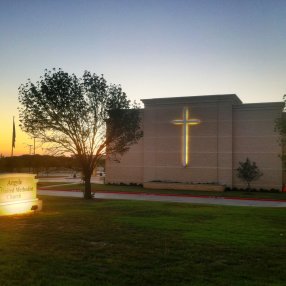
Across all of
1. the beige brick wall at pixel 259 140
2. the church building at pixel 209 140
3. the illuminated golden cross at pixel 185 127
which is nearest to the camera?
the beige brick wall at pixel 259 140

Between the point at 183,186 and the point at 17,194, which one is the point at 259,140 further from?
the point at 17,194

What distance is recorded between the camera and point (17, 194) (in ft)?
56.6

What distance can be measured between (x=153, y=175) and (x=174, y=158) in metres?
3.44

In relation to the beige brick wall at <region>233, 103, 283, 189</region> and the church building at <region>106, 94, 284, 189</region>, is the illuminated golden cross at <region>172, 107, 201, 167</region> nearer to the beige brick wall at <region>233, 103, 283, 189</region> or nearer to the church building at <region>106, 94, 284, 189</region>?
the church building at <region>106, 94, 284, 189</region>

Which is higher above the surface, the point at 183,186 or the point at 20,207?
the point at 20,207

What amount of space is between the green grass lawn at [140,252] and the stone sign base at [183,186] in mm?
25475

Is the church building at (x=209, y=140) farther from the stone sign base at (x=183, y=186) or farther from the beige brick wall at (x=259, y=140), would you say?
the stone sign base at (x=183, y=186)

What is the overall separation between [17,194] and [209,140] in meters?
30.4

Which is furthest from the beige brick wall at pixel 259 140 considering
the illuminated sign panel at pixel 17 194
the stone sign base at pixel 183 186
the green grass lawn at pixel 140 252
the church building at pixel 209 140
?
the illuminated sign panel at pixel 17 194

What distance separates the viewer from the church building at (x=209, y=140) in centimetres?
4247

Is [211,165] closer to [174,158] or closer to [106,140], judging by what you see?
[174,158]

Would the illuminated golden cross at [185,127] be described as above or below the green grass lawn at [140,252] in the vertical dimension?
above

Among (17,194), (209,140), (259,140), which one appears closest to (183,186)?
(209,140)

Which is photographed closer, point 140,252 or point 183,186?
point 140,252
